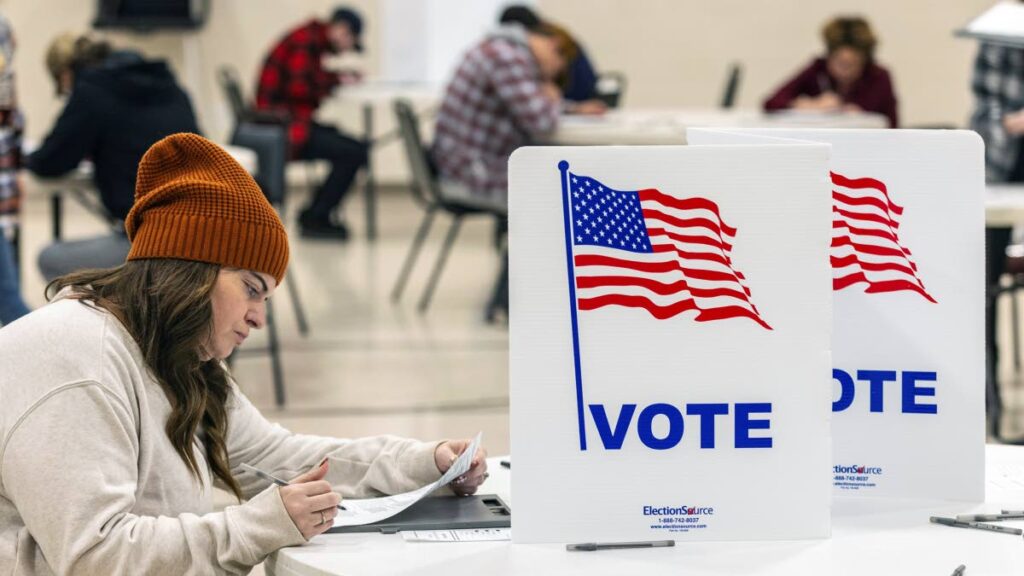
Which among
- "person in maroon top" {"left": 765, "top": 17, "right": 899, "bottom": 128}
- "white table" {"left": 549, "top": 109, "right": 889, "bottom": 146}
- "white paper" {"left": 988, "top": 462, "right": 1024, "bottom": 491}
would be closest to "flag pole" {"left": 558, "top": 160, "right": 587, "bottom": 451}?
"white paper" {"left": 988, "top": 462, "right": 1024, "bottom": 491}

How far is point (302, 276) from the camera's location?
7109 mm

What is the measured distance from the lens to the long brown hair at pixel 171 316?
1.51 meters

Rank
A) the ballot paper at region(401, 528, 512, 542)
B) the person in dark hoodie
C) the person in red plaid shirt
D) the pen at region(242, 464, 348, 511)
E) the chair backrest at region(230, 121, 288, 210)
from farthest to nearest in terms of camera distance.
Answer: the person in red plaid shirt < the chair backrest at region(230, 121, 288, 210) < the person in dark hoodie < the pen at region(242, 464, 348, 511) < the ballot paper at region(401, 528, 512, 542)

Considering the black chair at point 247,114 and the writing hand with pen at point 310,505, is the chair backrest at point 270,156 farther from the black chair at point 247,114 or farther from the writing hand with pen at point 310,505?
the writing hand with pen at point 310,505

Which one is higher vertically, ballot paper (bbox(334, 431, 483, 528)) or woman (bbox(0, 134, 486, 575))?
woman (bbox(0, 134, 486, 575))

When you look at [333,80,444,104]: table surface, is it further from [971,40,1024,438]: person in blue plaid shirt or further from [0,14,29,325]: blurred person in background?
[971,40,1024,438]: person in blue plaid shirt

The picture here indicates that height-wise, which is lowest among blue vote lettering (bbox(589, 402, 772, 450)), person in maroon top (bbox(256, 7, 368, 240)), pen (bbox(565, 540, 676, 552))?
person in maroon top (bbox(256, 7, 368, 240))

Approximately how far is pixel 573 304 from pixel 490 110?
4391 millimetres

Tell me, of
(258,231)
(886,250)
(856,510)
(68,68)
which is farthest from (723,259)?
(68,68)

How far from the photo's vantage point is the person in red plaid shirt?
5.57 meters

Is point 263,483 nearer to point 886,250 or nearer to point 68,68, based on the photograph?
point 886,250

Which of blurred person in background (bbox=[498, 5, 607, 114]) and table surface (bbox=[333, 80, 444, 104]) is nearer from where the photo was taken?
blurred person in background (bbox=[498, 5, 607, 114])

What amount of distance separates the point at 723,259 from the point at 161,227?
597mm

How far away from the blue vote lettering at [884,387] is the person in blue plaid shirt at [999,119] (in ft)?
9.13
